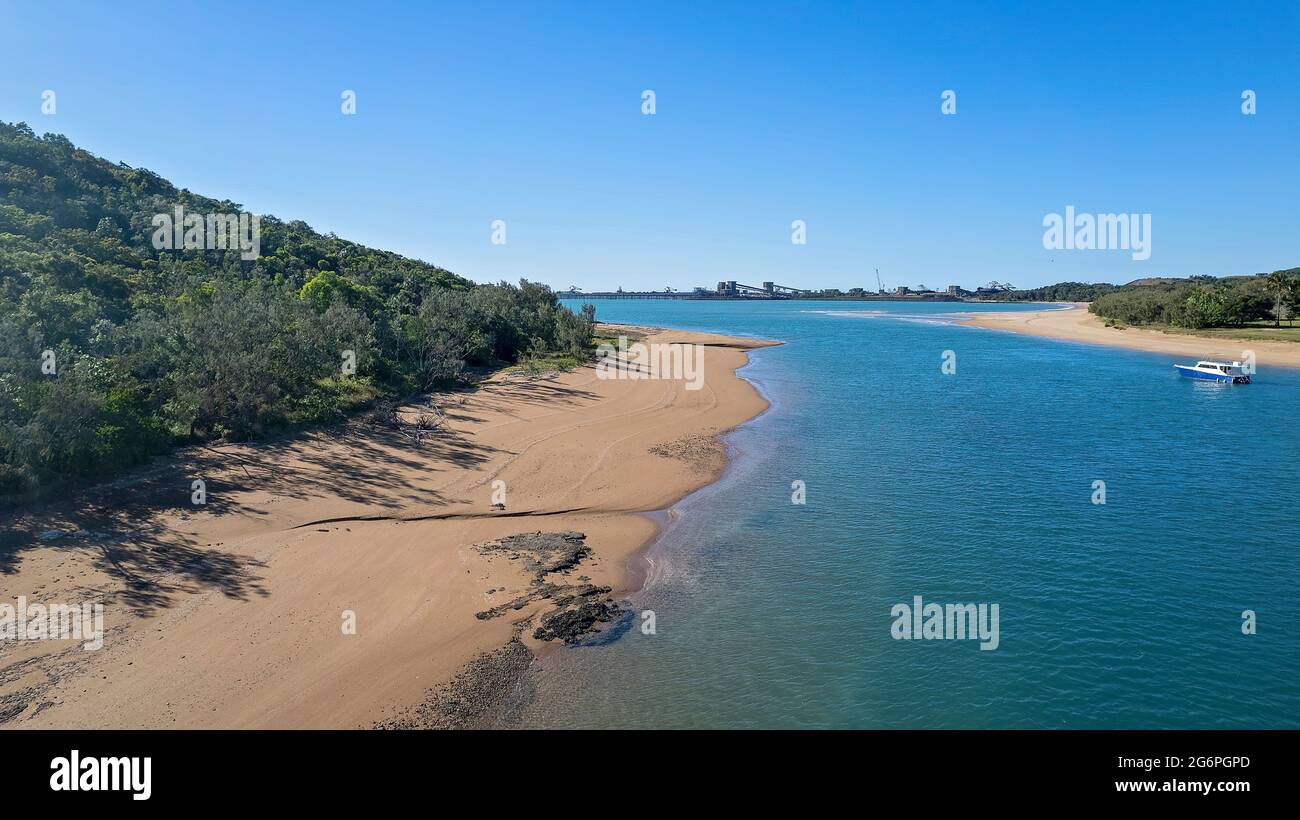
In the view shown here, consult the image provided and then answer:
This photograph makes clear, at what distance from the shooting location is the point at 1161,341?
90438mm

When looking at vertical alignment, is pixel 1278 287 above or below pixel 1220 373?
above

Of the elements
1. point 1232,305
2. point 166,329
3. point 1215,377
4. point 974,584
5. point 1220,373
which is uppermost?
point 1232,305

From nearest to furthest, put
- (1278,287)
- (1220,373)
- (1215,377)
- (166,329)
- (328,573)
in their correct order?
(328,573), (166,329), (1220,373), (1215,377), (1278,287)

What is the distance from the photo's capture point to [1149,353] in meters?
81.2

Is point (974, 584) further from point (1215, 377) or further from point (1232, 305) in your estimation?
point (1232, 305)

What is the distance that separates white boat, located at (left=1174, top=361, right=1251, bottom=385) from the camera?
180 feet

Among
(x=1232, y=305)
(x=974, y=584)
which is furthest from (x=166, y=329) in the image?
(x=1232, y=305)

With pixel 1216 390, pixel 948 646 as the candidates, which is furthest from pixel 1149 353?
pixel 948 646

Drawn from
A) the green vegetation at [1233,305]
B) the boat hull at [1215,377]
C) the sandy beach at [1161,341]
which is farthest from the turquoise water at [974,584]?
the green vegetation at [1233,305]

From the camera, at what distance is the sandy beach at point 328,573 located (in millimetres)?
13125

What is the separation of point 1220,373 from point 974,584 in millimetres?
54662

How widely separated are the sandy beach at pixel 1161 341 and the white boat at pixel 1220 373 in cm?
1409

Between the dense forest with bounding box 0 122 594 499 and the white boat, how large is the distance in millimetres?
54879
